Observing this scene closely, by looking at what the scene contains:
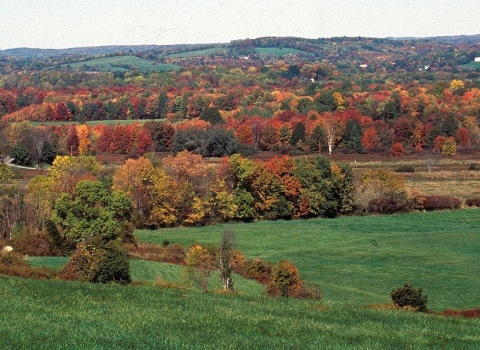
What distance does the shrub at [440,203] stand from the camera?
69262 mm

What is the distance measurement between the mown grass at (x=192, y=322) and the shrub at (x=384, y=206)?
46.4 meters

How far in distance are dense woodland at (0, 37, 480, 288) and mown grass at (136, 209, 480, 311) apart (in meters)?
3.49

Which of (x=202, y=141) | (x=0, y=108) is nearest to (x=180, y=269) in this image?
(x=202, y=141)

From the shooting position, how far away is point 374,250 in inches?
2078

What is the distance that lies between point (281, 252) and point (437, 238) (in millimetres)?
11876

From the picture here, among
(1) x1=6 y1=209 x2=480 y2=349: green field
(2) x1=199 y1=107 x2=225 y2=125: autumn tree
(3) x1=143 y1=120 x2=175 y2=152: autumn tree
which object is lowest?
(3) x1=143 y1=120 x2=175 y2=152: autumn tree

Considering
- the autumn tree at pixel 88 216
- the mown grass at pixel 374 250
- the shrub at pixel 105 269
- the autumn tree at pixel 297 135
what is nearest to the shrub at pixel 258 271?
the mown grass at pixel 374 250

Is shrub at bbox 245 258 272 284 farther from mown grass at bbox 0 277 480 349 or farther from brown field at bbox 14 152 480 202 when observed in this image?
brown field at bbox 14 152 480 202

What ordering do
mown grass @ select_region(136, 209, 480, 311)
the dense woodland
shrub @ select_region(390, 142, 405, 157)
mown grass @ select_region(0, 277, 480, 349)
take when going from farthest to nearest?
1. shrub @ select_region(390, 142, 405, 157)
2. the dense woodland
3. mown grass @ select_region(136, 209, 480, 311)
4. mown grass @ select_region(0, 277, 480, 349)

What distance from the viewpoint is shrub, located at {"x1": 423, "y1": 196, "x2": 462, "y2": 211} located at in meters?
69.3

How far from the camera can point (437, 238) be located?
55.8m

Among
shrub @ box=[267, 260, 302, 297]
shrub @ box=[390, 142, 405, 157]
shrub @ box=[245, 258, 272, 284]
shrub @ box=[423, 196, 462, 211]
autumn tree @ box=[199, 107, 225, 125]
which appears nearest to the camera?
shrub @ box=[267, 260, 302, 297]

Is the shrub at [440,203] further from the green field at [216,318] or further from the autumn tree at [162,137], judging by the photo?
the autumn tree at [162,137]

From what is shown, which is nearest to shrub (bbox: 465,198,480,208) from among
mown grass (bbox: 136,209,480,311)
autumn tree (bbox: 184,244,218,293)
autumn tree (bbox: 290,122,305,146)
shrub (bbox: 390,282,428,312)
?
mown grass (bbox: 136,209,480,311)
